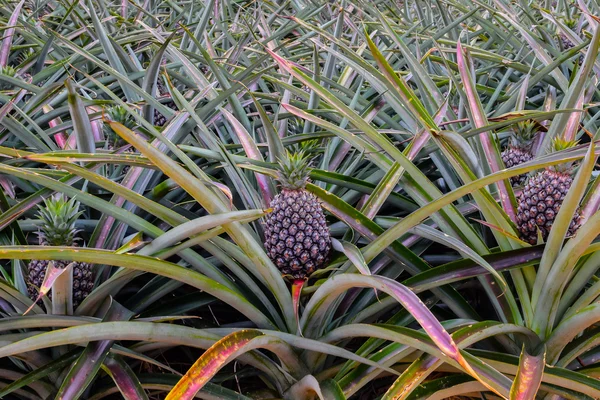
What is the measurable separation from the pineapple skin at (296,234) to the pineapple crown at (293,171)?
0.05 feet

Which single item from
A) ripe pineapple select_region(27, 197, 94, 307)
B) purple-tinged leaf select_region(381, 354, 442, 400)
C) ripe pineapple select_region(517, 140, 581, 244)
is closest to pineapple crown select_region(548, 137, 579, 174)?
ripe pineapple select_region(517, 140, 581, 244)

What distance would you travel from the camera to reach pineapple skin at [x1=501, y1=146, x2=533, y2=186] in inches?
49.8

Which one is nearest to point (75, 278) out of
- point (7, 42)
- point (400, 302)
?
point (400, 302)

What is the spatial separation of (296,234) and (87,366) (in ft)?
1.43

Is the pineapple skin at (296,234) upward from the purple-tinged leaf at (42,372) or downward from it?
upward

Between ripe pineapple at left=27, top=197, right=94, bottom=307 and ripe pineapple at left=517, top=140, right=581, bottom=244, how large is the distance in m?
0.88

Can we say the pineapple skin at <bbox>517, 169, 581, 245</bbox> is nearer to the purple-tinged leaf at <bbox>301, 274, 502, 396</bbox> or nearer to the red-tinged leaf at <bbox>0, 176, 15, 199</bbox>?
the purple-tinged leaf at <bbox>301, 274, 502, 396</bbox>

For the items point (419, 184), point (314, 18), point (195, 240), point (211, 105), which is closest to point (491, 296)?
point (419, 184)

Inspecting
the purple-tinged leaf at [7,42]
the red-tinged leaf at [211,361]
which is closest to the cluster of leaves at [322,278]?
the red-tinged leaf at [211,361]

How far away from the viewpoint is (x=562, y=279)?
0.91 meters

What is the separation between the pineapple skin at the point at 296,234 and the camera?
100cm

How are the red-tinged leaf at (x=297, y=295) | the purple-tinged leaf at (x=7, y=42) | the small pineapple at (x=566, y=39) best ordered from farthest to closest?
the small pineapple at (x=566, y=39) < the purple-tinged leaf at (x=7, y=42) < the red-tinged leaf at (x=297, y=295)

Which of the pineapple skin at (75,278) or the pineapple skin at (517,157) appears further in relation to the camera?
the pineapple skin at (517,157)

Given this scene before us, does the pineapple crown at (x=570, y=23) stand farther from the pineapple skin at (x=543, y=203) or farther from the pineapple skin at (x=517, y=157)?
the pineapple skin at (x=543, y=203)
